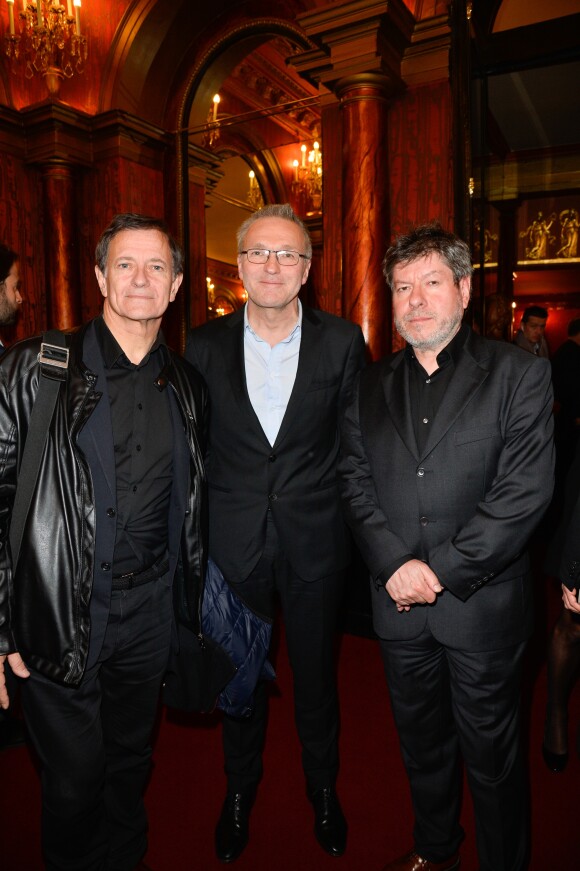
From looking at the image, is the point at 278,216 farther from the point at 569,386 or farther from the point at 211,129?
the point at 211,129

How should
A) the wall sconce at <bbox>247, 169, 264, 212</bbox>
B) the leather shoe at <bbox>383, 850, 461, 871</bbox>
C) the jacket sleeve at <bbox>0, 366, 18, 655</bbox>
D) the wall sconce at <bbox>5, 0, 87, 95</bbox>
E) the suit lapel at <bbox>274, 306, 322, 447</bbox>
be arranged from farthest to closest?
1. the wall sconce at <bbox>247, 169, 264, 212</bbox>
2. the wall sconce at <bbox>5, 0, 87, 95</bbox>
3. the suit lapel at <bbox>274, 306, 322, 447</bbox>
4. the leather shoe at <bbox>383, 850, 461, 871</bbox>
5. the jacket sleeve at <bbox>0, 366, 18, 655</bbox>

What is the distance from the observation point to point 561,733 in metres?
2.49

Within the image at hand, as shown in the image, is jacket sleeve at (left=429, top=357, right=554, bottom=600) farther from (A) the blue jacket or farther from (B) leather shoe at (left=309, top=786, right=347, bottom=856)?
(B) leather shoe at (left=309, top=786, right=347, bottom=856)

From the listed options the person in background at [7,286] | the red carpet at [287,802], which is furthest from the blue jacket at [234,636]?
the person in background at [7,286]

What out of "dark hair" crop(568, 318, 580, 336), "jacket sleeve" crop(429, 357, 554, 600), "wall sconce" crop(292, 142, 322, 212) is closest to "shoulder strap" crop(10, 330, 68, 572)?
"jacket sleeve" crop(429, 357, 554, 600)

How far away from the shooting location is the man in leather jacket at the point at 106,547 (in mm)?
1574

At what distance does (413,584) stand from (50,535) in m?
0.96

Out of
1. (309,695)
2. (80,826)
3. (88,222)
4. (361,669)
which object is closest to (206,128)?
(88,222)

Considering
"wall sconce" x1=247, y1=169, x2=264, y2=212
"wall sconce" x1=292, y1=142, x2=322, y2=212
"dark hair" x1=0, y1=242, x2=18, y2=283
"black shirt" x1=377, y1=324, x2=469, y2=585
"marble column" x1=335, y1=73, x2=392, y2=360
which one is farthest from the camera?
"wall sconce" x1=247, y1=169, x2=264, y2=212

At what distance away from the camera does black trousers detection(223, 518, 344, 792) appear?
2.10 meters

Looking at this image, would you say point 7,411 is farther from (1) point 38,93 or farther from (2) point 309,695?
(1) point 38,93

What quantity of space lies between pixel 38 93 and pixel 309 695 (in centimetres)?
659

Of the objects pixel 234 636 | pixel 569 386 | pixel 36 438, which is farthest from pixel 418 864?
pixel 569 386

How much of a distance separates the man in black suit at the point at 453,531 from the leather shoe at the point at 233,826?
652mm
